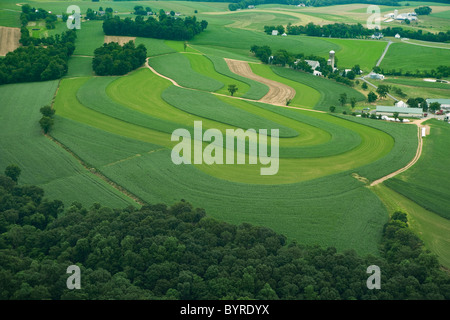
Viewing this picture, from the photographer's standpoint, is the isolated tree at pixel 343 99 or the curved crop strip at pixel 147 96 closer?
the curved crop strip at pixel 147 96

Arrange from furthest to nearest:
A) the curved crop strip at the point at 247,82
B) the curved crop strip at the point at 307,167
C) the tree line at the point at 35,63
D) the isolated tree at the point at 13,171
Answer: the tree line at the point at 35,63
the curved crop strip at the point at 247,82
the curved crop strip at the point at 307,167
the isolated tree at the point at 13,171

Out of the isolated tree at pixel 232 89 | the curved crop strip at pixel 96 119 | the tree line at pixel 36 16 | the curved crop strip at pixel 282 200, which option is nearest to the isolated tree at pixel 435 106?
the isolated tree at pixel 232 89

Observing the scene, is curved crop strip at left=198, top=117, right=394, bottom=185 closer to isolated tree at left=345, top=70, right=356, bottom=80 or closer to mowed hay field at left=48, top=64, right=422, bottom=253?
mowed hay field at left=48, top=64, right=422, bottom=253

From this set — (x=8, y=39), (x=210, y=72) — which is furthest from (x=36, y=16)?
(x=210, y=72)

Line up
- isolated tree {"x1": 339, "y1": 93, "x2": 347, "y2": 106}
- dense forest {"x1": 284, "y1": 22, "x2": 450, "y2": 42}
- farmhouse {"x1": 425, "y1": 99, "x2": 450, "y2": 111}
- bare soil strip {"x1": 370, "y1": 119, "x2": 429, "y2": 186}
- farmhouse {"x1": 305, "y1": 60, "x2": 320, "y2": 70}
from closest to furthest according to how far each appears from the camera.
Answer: bare soil strip {"x1": 370, "y1": 119, "x2": 429, "y2": 186} → farmhouse {"x1": 425, "y1": 99, "x2": 450, "y2": 111} → isolated tree {"x1": 339, "y1": 93, "x2": 347, "y2": 106} → farmhouse {"x1": 305, "y1": 60, "x2": 320, "y2": 70} → dense forest {"x1": 284, "y1": 22, "x2": 450, "y2": 42}

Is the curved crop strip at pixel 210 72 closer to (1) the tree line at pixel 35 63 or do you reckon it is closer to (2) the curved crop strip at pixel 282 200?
(1) the tree line at pixel 35 63

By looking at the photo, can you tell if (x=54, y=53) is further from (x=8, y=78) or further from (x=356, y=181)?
(x=356, y=181)

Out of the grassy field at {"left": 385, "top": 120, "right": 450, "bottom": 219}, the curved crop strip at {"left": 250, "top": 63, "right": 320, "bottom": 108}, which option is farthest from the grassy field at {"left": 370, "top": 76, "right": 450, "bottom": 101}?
the grassy field at {"left": 385, "top": 120, "right": 450, "bottom": 219}
